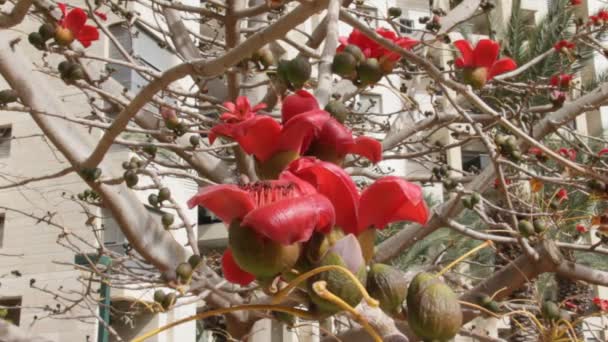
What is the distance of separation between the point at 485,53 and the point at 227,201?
127 centimetres

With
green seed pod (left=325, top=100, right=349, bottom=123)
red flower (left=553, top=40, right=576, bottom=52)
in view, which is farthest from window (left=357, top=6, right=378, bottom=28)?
green seed pod (left=325, top=100, right=349, bottom=123)

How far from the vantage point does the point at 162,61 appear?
1113 centimetres

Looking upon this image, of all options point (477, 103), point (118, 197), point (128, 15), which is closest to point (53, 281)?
point (128, 15)

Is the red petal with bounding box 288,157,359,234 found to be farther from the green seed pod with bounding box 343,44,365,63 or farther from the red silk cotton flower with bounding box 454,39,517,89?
the red silk cotton flower with bounding box 454,39,517,89

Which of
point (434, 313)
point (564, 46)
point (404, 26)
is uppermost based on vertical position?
point (404, 26)

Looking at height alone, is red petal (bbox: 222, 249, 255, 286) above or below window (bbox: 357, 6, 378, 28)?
below

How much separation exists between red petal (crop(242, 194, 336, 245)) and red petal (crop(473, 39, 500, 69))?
125 cm

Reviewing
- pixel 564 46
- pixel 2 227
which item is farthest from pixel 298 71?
pixel 2 227

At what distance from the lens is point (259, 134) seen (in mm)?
891

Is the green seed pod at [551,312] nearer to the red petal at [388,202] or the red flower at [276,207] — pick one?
the red petal at [388,202]

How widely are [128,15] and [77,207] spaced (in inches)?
288

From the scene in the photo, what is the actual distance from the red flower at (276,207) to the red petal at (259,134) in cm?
12

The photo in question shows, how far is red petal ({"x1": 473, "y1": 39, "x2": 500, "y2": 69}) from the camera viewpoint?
1.82 m

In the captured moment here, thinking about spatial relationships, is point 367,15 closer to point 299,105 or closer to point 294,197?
A: point 299,105
